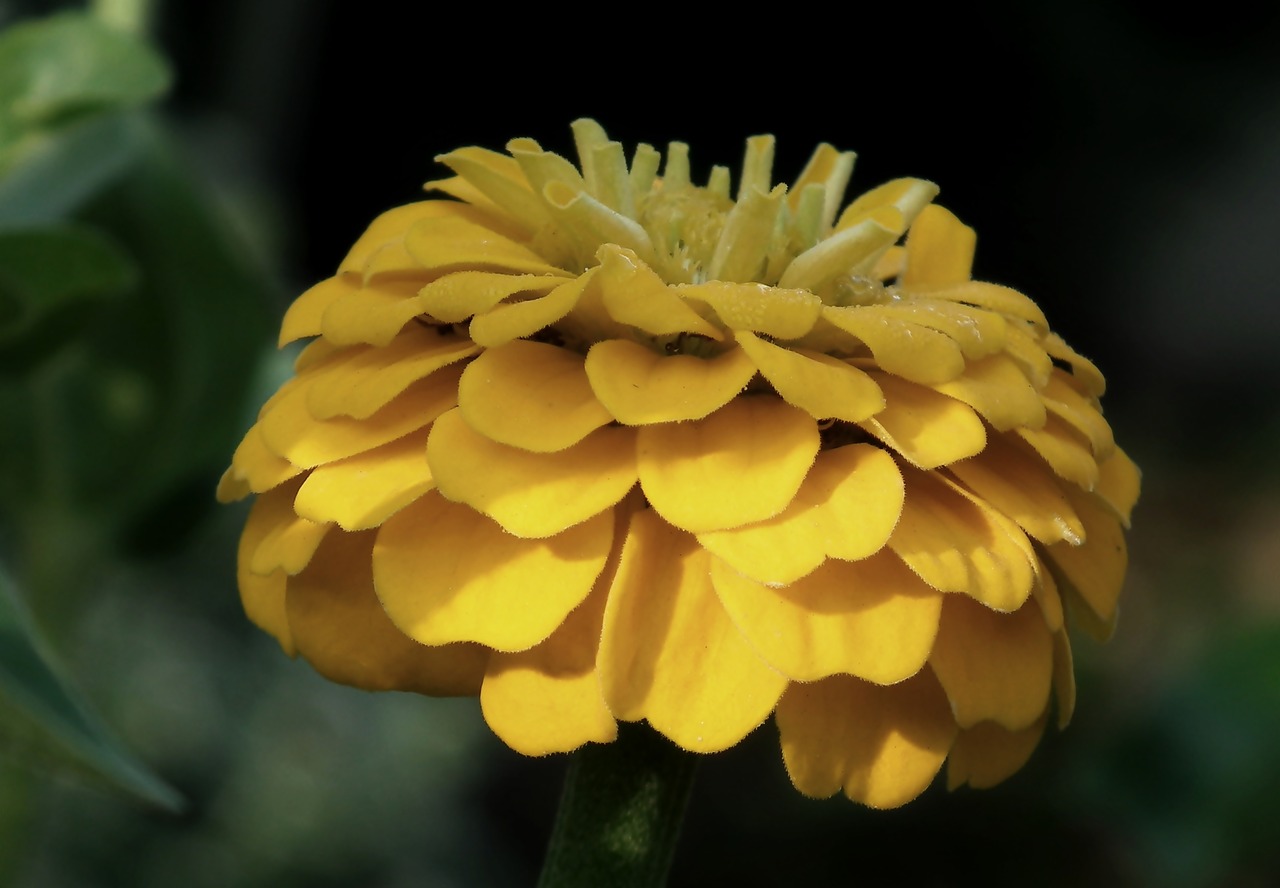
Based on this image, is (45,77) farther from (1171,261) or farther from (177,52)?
(1171,261)

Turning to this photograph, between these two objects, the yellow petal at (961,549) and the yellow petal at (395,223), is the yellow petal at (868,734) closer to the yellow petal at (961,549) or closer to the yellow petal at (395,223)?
the yellow petal at (961,549)

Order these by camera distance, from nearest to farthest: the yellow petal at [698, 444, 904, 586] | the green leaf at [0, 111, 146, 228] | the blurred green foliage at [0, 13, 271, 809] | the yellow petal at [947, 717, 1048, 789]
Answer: the yellow petal at [698, 444, 904, 586] < the yellow petal at [947, 717, 1048, 789] < the green leaf at [0, 111, 146, 228] < the blurred green foliage at [0, 13, 271, 809]

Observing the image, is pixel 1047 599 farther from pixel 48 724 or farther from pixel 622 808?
pixel 48 724

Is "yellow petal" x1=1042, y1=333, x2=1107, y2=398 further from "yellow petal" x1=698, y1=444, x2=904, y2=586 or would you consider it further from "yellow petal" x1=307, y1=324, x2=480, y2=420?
"yellow petal" x1=307, y1=324, x2=480, y2=420

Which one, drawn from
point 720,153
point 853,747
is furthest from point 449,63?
point 853,747

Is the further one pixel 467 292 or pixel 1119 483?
pixel 1119 483

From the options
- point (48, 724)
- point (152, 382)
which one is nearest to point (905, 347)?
point (48, 724)

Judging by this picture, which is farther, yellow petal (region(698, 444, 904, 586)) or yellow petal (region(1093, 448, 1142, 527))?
yellow petal (region(1093, 448, 1142, 527))

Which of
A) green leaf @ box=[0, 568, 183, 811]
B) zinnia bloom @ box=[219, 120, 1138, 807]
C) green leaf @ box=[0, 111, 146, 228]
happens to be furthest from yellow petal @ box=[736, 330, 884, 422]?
green leaf @ box=[0, 111, 146, 228]
